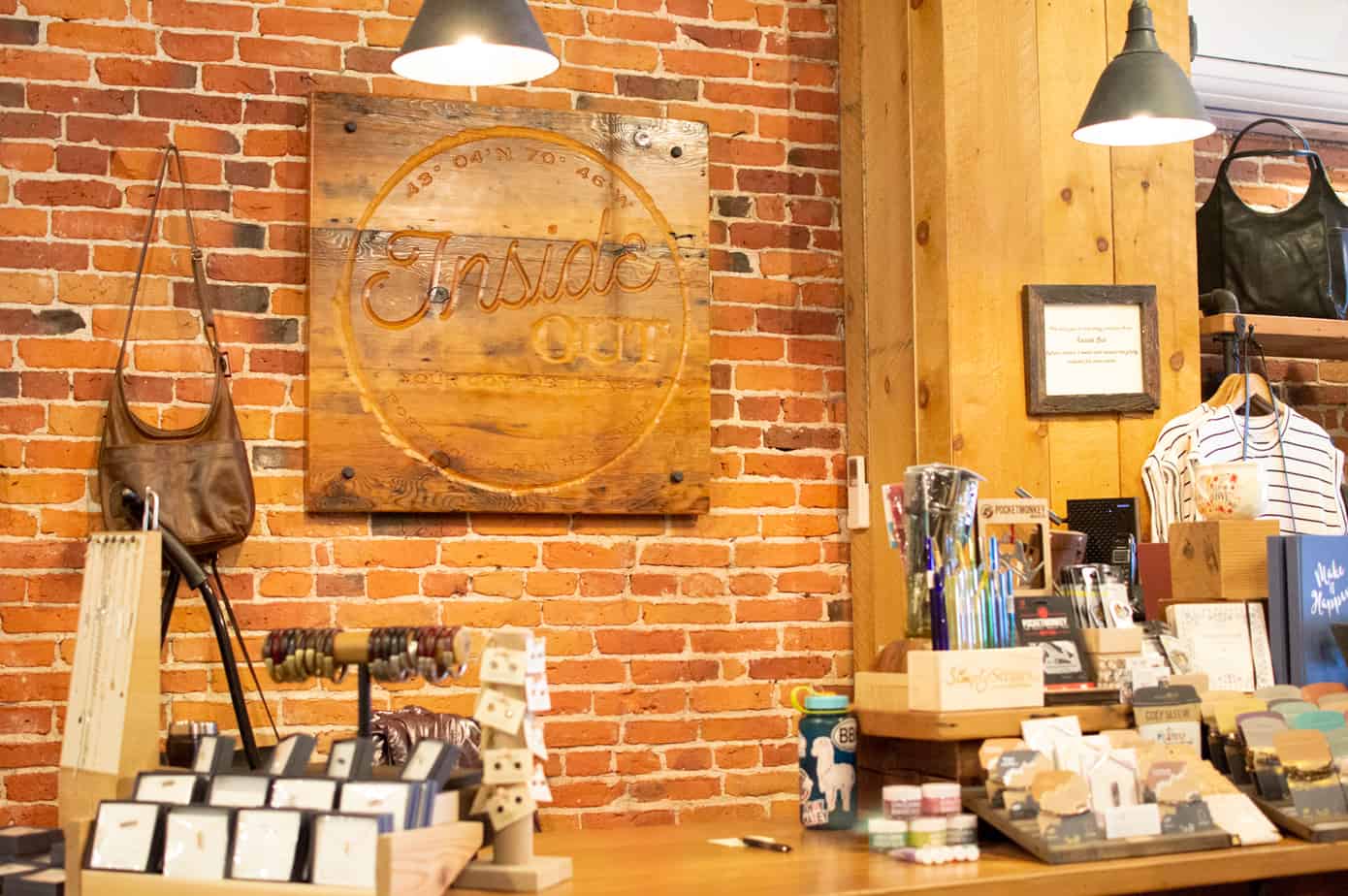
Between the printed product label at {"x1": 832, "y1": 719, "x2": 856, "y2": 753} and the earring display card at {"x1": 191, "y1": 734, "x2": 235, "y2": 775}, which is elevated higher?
the earring display card at {"x1": 191, "y1": 734, "x2": 235, "y2": 775}

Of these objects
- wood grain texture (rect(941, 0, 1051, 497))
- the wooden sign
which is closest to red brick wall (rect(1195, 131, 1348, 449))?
wood grain texture (rect(941, 0, 1051, 497))

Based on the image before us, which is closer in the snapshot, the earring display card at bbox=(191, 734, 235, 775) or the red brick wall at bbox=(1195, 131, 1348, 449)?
the earring display card at bbox=(191, 734, 235, 775)

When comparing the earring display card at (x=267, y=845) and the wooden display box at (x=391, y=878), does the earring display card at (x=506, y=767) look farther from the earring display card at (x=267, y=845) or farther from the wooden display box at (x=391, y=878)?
the earring display card at (x=267, y=845)

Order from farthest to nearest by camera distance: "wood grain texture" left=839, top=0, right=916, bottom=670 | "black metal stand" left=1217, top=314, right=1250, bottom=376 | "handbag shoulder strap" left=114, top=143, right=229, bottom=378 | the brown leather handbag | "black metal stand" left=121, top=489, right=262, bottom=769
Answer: "black metal stand" left=1217, top=314, right=1250, bottom=376 < "wood grain texture" left=839, top=0, right=916, bottom=670 < "handbag shoulder strap" left=114, top=143, right=229, bottom=378 < the brown leather handbag < "black metal stand" left=121, top=489, right=262, bottom=769

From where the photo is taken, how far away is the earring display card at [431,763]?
2088mm

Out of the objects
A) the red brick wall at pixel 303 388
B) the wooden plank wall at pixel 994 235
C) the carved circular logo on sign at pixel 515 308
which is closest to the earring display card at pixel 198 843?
the red brick wall at pixel 303 388

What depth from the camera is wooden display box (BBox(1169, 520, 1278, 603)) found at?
9.87 ft

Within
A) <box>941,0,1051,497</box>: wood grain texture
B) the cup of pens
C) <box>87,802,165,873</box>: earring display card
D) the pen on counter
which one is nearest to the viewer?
<box>87,802,165,873</box>: earring display card

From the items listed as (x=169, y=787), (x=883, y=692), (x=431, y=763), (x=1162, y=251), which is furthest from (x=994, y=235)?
(x=169, y=787)

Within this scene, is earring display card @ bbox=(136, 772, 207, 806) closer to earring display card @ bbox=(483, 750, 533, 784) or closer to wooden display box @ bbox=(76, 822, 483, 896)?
wooden display box @ bbox=(76, 822, 483, 896)

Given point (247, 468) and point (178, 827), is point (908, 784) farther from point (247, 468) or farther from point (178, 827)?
point (247, 468)

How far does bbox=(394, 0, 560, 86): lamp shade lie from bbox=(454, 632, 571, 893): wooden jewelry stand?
1181 millimetres

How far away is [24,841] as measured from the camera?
7.68 feet

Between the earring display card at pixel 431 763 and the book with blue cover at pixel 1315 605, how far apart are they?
5.65 ft
